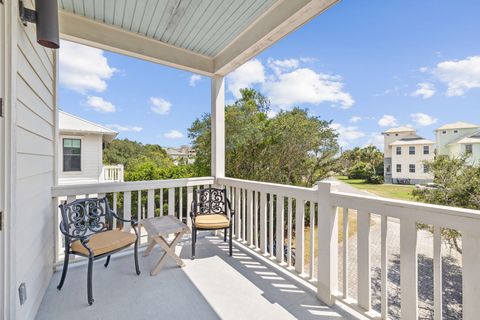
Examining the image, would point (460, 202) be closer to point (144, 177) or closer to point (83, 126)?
point (144, 177)

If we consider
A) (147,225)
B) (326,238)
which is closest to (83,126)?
(147,225)

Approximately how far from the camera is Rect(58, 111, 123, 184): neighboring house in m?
6.66

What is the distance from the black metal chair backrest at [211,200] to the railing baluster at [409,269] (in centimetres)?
216

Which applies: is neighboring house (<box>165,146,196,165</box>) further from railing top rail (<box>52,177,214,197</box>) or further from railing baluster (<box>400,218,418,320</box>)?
railing baluster (<box>400,218,418,320</box>)

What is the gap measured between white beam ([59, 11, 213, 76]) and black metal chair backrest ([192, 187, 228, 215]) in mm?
1827

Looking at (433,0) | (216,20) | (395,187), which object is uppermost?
(433,0)

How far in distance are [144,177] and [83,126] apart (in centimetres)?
235

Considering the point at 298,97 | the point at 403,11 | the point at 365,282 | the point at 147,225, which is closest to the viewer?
the point at 365,282

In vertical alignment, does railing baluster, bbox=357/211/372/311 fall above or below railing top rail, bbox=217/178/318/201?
below

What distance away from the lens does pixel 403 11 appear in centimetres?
300

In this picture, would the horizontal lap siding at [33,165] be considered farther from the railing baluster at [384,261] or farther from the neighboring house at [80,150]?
the neighboring house at [80,150]

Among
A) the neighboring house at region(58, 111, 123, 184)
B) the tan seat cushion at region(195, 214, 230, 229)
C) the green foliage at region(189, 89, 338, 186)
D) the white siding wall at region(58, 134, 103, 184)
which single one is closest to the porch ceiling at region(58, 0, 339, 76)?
the tan seat cushion at region(195, 214, 230, 229)

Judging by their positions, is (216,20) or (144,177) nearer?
(216,20)

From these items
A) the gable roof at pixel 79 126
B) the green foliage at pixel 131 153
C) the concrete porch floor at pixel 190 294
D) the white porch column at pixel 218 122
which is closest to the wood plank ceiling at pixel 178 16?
the white porch column at pixel 218 122
